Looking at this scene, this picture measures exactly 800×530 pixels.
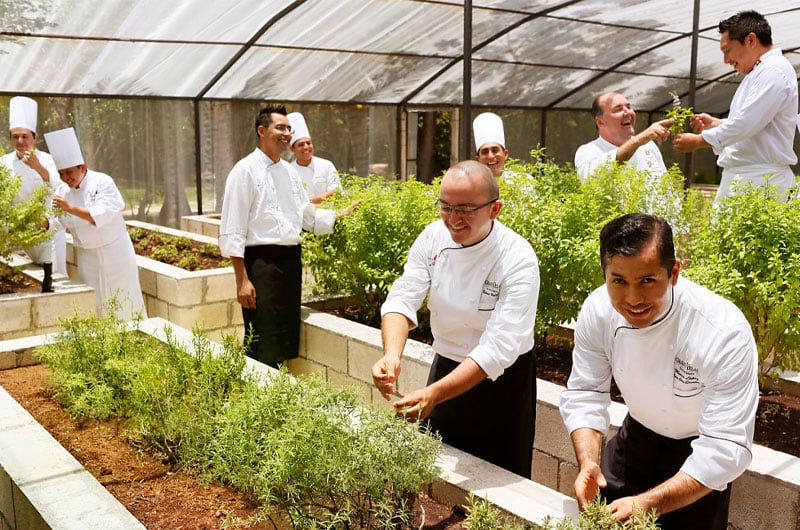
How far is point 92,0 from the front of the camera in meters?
7.59

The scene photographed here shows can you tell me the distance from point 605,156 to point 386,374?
254cm

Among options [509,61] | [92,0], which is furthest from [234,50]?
[509,61]

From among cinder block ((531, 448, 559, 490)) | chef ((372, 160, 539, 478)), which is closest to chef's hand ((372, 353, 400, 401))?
chef ((372, 160, 539, 478))

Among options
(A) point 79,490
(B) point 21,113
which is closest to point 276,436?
(A) point 79,490

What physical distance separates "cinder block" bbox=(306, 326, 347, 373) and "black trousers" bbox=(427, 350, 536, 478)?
1.79m

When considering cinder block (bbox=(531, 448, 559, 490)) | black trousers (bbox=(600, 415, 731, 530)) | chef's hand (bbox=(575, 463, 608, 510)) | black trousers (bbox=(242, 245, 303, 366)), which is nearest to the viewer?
chef's hand (bbox=(575, 463, 608, 510))

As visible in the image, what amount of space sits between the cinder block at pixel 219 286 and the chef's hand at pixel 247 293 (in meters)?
1.30

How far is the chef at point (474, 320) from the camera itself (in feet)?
8.20

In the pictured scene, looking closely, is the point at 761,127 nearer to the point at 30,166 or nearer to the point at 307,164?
the point at 307,164

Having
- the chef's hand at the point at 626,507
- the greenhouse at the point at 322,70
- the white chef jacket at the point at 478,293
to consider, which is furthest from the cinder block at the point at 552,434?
the greenhouse at the point at 322,70

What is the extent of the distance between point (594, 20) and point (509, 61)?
4.84 feet

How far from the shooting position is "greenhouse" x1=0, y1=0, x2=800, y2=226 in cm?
828

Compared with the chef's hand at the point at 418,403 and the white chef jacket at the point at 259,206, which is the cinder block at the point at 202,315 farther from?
the chef's hand at the point at 418,403

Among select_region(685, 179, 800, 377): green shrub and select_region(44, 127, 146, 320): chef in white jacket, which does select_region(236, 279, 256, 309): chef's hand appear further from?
select_region(685, 179, 800, 377): green shrub
